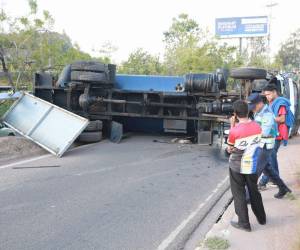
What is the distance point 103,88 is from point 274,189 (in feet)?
19.8

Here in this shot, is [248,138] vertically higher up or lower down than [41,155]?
higher up

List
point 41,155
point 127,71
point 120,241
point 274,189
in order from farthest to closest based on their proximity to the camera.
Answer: point 127,71 < point 41,155 < point 274,189 < point 120,241

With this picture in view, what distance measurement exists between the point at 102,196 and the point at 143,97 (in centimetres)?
555

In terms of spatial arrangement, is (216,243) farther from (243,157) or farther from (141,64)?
(141,64)

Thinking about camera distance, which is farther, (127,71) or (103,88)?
(127,71)

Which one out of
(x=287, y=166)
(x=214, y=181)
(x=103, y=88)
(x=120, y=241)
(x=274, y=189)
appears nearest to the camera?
(x=120, y=241)

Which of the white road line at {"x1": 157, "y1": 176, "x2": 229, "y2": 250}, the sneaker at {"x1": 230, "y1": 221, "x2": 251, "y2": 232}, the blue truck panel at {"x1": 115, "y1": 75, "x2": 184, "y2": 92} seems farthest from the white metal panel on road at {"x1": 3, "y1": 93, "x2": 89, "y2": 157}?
the sneaker at {"x1": 230, "y1": 221, "x2": 251, "y2": 232}

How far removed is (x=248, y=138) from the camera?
469 centimetres

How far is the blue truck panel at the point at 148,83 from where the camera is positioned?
38.0ft

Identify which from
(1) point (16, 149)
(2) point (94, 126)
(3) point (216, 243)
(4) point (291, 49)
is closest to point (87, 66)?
(2) point (94, 126)

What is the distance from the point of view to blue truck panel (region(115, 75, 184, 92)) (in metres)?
11.6

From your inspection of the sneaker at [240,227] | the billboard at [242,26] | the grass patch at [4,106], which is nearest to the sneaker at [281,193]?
the sneaker at [240,227]

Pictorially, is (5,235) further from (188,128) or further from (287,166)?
(188,128)

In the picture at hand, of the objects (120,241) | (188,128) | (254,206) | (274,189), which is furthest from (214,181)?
(188,128)
